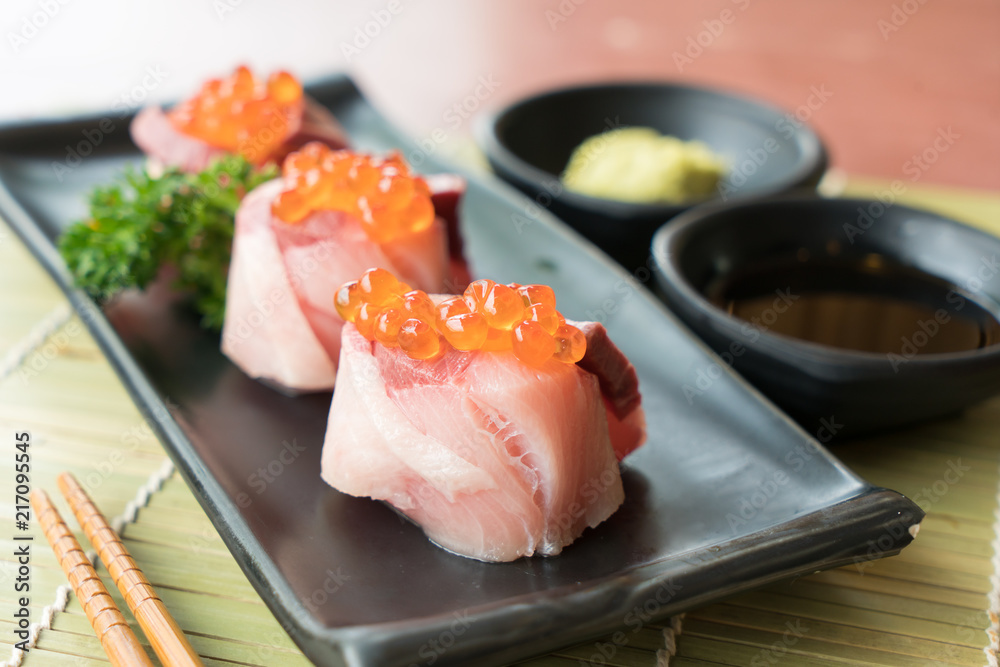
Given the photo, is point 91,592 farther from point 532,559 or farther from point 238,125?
point 238,125

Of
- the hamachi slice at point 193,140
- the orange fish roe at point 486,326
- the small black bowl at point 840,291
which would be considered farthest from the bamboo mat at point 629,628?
the hamachi slice at point 193,140

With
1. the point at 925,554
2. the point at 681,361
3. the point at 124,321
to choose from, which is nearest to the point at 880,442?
the point at 925,554

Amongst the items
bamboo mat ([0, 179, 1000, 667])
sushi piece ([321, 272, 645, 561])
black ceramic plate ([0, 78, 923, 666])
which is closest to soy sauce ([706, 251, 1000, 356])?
bamboo mat ([0, 179, 1000, 667])

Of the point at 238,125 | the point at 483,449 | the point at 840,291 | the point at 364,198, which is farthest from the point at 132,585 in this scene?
the point at 840,291

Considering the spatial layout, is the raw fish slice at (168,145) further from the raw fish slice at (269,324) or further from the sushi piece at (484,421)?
the sushi piece at (484,421)

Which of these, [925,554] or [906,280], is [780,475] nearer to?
[925,554]

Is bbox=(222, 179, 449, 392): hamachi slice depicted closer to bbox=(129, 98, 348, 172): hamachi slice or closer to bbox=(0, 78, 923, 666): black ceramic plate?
bbox=(0, 78, 923, 666): black ceramic plate
